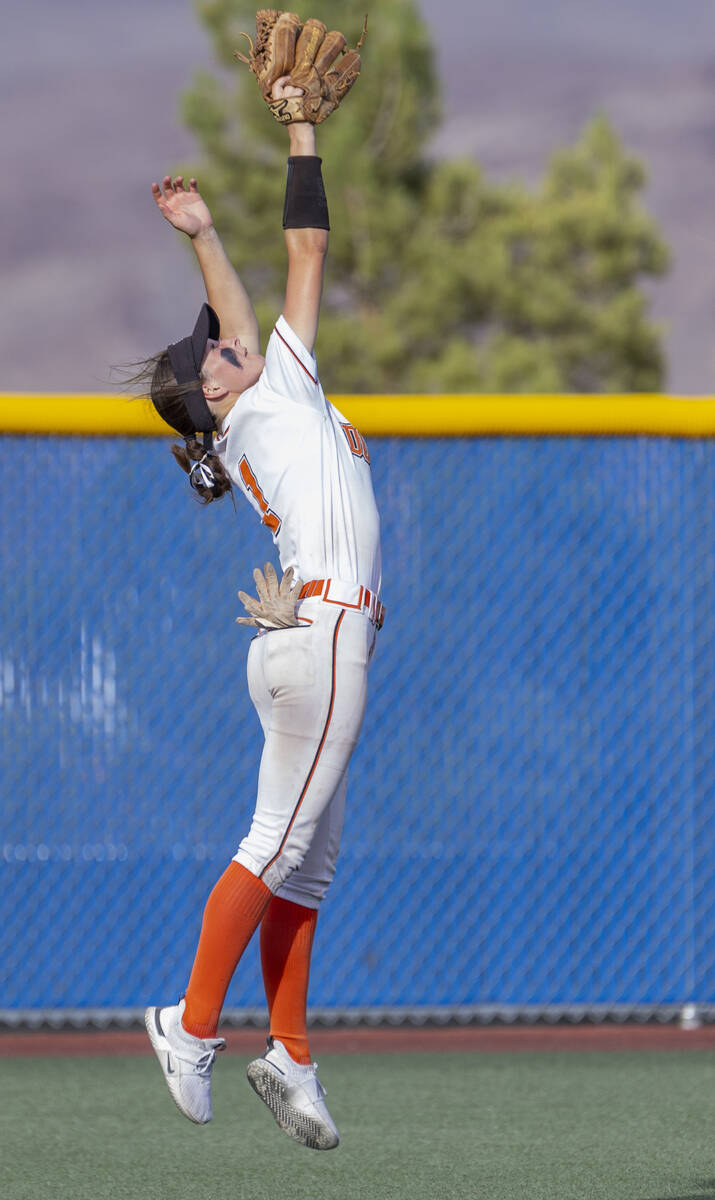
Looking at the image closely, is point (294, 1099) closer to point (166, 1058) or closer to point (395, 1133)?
point (166, 1058)

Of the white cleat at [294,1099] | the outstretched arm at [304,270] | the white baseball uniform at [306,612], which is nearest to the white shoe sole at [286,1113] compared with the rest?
the white cleat at [294,1099]

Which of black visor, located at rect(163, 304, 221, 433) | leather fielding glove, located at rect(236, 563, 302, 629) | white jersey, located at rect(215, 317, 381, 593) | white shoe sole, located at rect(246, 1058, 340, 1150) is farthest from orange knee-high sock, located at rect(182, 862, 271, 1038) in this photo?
black visor, located at rect(163, 304, 221, 433)

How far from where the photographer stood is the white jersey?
347 cm

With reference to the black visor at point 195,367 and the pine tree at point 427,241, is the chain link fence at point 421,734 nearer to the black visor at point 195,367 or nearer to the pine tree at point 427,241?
the black visor at point 195,367

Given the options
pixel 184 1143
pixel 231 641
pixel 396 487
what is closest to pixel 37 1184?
pixel 184 1143

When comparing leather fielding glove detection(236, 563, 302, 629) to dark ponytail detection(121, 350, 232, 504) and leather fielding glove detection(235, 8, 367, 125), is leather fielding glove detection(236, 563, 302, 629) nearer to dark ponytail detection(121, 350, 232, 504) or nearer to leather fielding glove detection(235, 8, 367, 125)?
dark ponytail detection(121, 350, 232, 504)

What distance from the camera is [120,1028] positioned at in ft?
19.5

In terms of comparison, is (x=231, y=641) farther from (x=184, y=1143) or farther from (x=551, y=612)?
(x=184, y=1143)

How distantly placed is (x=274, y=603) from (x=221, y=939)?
0.73 metres

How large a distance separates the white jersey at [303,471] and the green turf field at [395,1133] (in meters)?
1.57

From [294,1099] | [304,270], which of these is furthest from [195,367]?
[294,1099]

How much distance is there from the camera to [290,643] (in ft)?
11.2

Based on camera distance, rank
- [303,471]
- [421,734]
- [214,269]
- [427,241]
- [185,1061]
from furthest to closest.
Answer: [427,241], [421,734], [214,269], [303,471], [185,1061]

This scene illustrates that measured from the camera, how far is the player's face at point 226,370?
12.0ft
